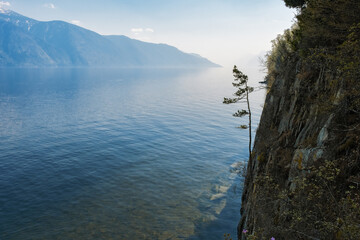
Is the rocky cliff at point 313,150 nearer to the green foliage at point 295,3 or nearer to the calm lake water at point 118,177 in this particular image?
the green foliage at point 295,3

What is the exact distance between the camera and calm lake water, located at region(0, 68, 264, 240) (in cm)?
2502

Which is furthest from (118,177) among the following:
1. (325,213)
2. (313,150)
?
(325,213)

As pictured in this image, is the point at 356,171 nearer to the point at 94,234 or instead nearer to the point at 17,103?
the point at 94,234

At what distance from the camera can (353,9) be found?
15117mm

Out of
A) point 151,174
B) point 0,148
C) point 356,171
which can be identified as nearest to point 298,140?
point 356,171

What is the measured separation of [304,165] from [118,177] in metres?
27.3

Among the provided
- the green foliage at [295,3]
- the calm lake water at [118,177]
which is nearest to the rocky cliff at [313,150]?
the green foliage at [295,3]

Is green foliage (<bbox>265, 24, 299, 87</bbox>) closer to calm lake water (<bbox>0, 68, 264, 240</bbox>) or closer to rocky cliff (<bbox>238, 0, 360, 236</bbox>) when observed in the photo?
rocky cliff (<bbox>238, 0, 360, 236</bbox>)

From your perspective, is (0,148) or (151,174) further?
(0,148)

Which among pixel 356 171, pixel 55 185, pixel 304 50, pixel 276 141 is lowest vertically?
pixel 55 185

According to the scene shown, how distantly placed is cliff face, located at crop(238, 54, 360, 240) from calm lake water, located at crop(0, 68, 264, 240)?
8.02 meters

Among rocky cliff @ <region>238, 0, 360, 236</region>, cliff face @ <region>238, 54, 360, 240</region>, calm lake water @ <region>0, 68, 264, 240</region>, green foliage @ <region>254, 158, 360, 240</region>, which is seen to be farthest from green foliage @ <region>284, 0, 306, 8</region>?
calm lake water @ <region>0, 68, 264, 240</region>

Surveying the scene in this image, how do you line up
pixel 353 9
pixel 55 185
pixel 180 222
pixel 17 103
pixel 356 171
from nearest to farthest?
pixel 356 171, pixel 353 9, pixel 180 222, pixel 55 185, pixel 17 103

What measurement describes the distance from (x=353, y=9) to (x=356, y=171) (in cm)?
1053
